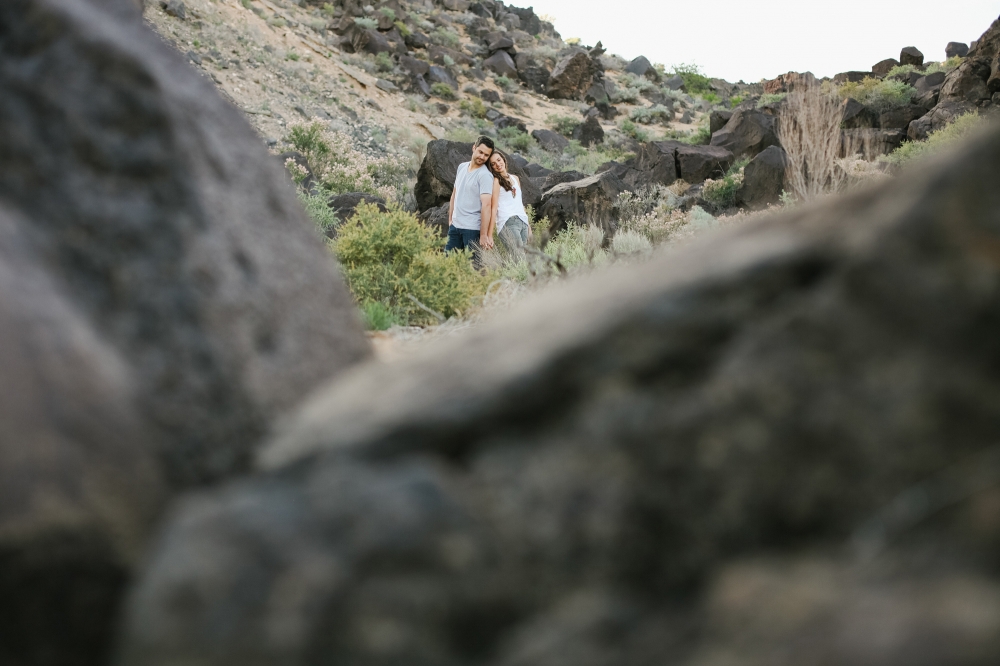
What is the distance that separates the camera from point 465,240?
7777mm

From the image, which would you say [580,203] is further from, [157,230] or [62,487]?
[62,487]

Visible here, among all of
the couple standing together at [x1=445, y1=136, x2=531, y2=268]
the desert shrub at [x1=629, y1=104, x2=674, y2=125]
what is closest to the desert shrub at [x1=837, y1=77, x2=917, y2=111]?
the desert shrub at [x1=629, y1=104, x2=674, y2=125]

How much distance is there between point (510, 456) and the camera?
1.12 metres

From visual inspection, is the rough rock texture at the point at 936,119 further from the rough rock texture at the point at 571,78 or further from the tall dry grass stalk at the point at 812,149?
the rough rock texture at the point at 571,78

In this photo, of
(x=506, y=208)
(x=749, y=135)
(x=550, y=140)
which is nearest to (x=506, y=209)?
(x=506, y=208)

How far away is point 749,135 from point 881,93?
4632 millimetres

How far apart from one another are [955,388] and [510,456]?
0.63m

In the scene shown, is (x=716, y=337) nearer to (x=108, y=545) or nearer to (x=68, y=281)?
(x=108, y=545)

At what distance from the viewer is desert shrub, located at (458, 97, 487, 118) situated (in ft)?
84.5

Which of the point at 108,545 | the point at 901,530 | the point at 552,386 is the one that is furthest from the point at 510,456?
the point at 108,545

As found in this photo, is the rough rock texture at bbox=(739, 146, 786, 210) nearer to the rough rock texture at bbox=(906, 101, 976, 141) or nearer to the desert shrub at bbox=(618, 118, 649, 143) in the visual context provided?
the rough rock texture at bbox=(906, 101, 976, 141)

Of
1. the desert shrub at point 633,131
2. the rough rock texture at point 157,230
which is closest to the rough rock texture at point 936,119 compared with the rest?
the desert shrub at point 633,131

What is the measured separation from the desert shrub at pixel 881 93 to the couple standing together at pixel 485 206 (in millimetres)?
15278

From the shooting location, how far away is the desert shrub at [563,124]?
27.0 m
